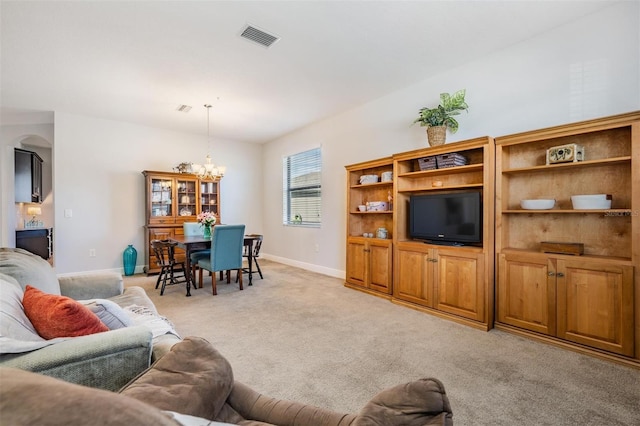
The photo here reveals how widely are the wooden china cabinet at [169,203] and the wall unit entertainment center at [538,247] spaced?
4050 mm

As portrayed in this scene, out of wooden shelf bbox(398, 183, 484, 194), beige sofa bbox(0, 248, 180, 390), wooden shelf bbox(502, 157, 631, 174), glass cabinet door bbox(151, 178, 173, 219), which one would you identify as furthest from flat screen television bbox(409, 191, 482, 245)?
glass cabinet door bbox(151, 178, 173, 219)

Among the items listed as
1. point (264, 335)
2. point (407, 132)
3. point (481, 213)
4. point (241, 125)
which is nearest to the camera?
point (264, 335)

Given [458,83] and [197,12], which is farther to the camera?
[458,83]

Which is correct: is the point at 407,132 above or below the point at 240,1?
below

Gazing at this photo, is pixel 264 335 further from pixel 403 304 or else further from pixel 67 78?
pixel 67 78

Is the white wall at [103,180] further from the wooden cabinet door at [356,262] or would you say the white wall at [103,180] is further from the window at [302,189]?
the wooden cabinet door at [356,262]

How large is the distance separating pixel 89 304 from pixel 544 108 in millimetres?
3926

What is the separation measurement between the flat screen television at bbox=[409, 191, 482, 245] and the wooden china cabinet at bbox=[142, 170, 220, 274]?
427 centimetres

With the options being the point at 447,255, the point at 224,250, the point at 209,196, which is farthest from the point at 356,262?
the point at 209,196

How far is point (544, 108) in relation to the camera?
286cm

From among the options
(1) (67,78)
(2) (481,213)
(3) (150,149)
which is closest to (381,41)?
(2) (481,213)

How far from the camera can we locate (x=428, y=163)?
351 cm

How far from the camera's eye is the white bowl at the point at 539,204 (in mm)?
2686

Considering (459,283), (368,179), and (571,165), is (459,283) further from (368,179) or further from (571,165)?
(368,179)
